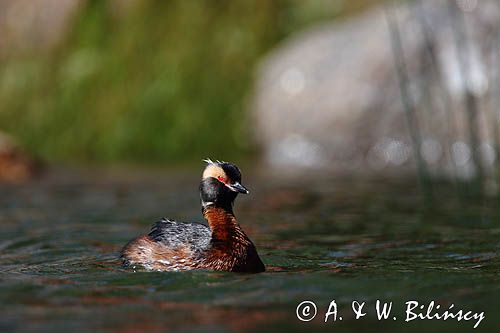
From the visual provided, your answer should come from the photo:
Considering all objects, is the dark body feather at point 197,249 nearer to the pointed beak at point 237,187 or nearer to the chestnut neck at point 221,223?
the chestnut neck at point 221,223

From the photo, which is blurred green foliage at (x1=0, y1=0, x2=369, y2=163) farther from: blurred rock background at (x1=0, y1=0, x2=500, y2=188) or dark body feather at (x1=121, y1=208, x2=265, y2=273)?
dark body feather at (x1=121, y1=208, x2=265, y2=273)

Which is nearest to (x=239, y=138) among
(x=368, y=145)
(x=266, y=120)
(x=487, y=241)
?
(x=266, y=120)

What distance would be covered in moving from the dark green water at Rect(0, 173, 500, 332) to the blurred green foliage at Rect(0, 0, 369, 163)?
402 centimetres

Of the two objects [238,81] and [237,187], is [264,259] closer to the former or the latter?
[237,187]

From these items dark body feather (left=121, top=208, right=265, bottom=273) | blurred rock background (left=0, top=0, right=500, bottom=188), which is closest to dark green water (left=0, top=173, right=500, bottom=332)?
dark body feather (left=121, top=208, right=265, bottom=273)

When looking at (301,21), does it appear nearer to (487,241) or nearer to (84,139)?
(84,139)

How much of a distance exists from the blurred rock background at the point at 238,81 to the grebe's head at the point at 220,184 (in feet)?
23.7

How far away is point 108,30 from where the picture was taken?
806 inches

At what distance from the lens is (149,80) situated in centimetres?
1919

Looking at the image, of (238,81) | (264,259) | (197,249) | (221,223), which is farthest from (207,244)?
(238,81)

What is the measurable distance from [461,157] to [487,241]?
23.8 feet

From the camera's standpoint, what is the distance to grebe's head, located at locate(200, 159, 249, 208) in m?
7.94

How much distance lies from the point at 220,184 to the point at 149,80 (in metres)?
11.4

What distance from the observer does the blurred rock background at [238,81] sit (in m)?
16.9
